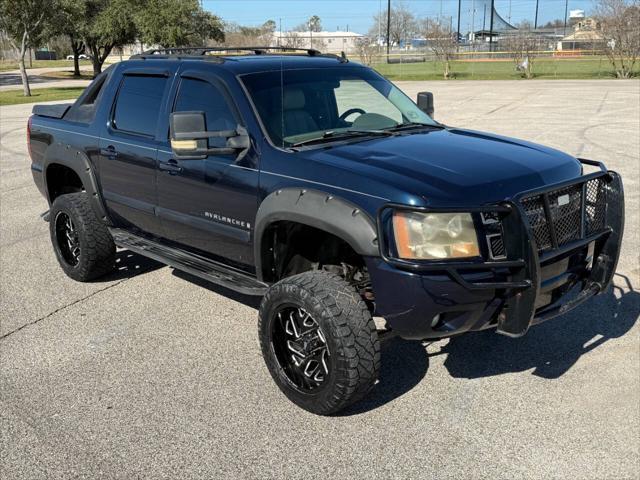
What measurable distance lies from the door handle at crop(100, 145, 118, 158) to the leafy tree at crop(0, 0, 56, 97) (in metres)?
24.7

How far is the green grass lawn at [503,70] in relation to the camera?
38.7 m

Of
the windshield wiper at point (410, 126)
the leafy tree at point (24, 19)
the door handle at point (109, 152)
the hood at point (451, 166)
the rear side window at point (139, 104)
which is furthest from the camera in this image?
the leafy tree at point (24, 19)

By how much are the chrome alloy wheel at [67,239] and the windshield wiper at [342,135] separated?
270cm

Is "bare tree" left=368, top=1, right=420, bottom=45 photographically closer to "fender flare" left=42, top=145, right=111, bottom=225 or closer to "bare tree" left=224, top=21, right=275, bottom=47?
"bare tree" left=224, top=21, right=275, bottom=47

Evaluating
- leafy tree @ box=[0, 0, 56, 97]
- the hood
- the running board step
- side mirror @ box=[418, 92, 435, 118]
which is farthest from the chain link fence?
the running board step

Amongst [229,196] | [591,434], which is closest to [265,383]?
[229,196]

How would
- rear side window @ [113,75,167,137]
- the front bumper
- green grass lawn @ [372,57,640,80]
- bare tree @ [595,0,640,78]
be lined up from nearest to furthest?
the front bumper, rear side window @ [113,75,167,137], bare tree @ [595,0,640,78], green grass lawn @ [372,57,640,80]

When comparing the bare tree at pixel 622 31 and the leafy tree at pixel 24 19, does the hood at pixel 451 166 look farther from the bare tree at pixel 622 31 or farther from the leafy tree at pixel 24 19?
the bare tree at pixel 622 31

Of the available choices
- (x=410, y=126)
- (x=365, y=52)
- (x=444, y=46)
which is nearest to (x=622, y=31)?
(x=444, y=46)

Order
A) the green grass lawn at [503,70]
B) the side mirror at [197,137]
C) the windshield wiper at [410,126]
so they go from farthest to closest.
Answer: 1. the green grass lawn at [503,70]
2. the windshield wiper at [410,126]
3. the side mirror at [197,137]

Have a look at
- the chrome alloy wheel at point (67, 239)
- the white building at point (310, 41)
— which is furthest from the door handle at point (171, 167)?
the white building at point (310, 41)

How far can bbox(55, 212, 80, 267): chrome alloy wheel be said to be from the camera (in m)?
5.70

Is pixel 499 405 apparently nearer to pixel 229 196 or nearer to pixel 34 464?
pixel 229 196

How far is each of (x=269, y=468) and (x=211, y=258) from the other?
67.7 inches
